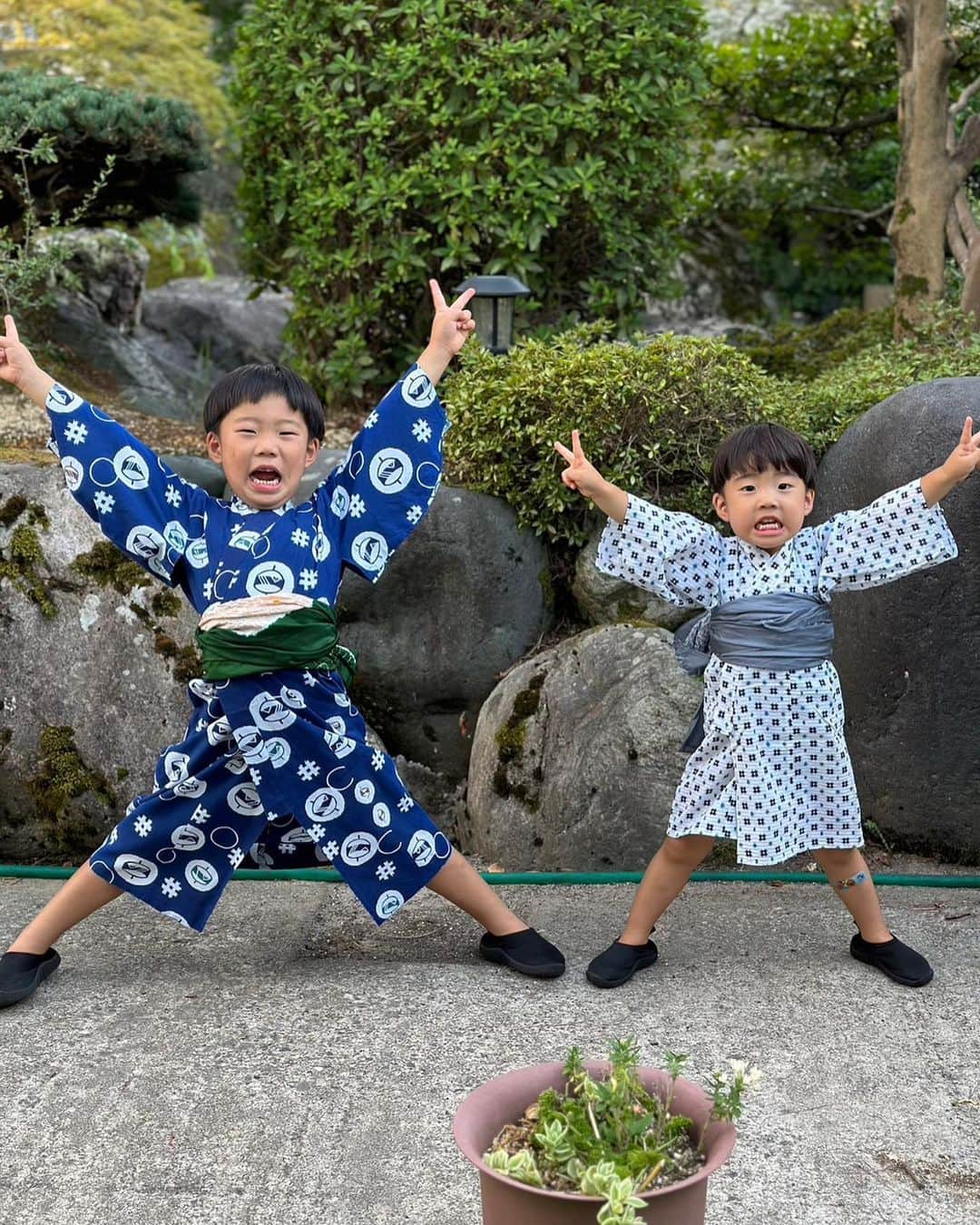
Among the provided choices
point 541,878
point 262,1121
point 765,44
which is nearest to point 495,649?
point 541,878

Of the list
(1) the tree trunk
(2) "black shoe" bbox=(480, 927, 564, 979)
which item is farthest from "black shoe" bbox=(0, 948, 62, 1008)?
(1) the tree trunk

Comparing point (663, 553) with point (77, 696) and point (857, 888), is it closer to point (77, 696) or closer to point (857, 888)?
point (857, 888)

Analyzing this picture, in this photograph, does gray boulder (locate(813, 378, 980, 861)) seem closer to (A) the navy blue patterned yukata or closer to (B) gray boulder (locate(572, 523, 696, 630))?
(B) gray boulder (locate(572, 523, 696, 630))

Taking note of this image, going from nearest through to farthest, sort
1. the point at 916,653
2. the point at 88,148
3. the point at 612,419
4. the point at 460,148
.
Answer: the point at 916,653 → the point at 612,419 → the point at 460,148 → the point at 88,148

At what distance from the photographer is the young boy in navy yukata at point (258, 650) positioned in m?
3.28

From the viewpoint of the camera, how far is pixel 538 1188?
6.18 ft

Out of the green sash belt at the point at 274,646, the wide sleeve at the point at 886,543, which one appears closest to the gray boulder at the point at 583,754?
the wide sleeve at the point at 886,543

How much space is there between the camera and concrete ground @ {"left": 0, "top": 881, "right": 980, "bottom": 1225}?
2.54 m

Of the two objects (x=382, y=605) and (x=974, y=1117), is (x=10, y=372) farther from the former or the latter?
(x=974, y=1117)

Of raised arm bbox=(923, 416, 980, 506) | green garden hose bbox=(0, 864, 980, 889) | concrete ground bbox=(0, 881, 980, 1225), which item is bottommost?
green garden hose bbox=(0, 864, 980, 889)

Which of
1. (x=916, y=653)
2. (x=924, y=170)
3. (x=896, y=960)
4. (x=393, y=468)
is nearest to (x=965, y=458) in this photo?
(x=916, y=653)

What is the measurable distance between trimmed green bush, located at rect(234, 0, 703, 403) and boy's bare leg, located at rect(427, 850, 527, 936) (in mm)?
2840

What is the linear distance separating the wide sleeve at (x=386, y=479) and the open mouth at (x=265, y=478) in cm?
14

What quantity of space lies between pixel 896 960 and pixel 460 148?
3454 millimetres
